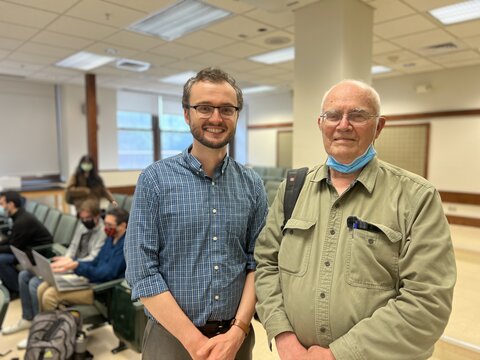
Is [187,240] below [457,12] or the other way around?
below

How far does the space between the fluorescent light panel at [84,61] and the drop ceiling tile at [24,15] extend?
1.29m

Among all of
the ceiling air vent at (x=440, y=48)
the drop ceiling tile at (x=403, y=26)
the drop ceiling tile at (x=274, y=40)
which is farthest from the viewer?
the ceiling air vent at (x=440, y=48)

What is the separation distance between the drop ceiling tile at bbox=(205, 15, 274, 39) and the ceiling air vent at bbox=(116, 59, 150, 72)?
2.22m

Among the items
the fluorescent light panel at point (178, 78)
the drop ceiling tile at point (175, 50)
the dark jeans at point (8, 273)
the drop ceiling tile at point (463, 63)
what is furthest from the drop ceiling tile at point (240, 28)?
the drop ceiling tile at point (463, 63)

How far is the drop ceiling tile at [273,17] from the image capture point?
3.68m

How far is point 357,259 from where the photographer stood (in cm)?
102

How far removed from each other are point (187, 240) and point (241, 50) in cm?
446

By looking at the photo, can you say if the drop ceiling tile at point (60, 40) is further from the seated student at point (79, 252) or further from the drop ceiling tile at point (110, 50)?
the seated student at point (79, 252)

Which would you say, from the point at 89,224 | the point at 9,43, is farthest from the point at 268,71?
the point at 89,224

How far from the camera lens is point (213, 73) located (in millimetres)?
1203

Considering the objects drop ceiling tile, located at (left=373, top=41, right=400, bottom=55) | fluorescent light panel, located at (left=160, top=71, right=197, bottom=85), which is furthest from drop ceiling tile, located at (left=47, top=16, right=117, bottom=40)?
drop ceiling tile, located at (left=373, top=41, right=400, bottom=55)

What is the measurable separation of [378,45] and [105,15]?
3757 mm

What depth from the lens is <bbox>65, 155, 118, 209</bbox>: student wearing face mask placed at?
509 centimetres

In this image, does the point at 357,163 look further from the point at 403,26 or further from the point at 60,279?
the point at 403,26
